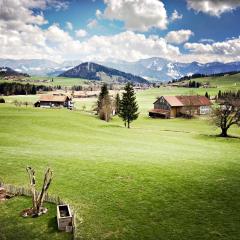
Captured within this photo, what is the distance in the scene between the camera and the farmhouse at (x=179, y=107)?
152875 mm

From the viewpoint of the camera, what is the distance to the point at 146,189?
28.9 metres

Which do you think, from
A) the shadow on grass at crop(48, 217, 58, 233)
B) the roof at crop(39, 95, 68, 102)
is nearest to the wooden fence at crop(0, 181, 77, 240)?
the shadow on grass at crop(48, 217, 58, 233)

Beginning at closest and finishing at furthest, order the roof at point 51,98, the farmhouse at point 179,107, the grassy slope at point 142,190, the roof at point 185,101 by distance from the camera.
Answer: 1. the grassy slope at point 142,190
2. the farmhouse at point 179,107
3. the roof at point 185,101
4. the roof at point 51,98

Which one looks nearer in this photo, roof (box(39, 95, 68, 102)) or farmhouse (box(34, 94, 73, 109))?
farmhouse (box(34, 94, 73, 109))

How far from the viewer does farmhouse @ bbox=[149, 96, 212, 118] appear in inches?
6019

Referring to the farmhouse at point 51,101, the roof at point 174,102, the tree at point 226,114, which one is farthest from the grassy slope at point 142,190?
the farmhouse at point 51,101

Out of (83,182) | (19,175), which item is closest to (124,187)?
(83,182)

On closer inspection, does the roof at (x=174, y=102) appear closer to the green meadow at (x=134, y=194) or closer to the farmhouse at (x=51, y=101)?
the farmhouse at (x=51, y=101)

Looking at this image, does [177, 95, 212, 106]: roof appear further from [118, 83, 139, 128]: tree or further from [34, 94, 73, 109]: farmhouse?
[34, 94, 73, 109]: farmhouse

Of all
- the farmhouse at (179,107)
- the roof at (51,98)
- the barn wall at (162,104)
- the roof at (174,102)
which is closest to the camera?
the farmhouse at (179,107)

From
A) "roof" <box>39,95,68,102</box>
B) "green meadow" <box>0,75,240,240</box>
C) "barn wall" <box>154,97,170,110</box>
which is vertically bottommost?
"green meadow" <box>0,75,240,240</box>

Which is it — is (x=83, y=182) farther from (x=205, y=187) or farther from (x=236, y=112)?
(x=236, y=112)

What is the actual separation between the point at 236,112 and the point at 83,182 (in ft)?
197

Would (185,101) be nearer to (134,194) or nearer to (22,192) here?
(134,194)
